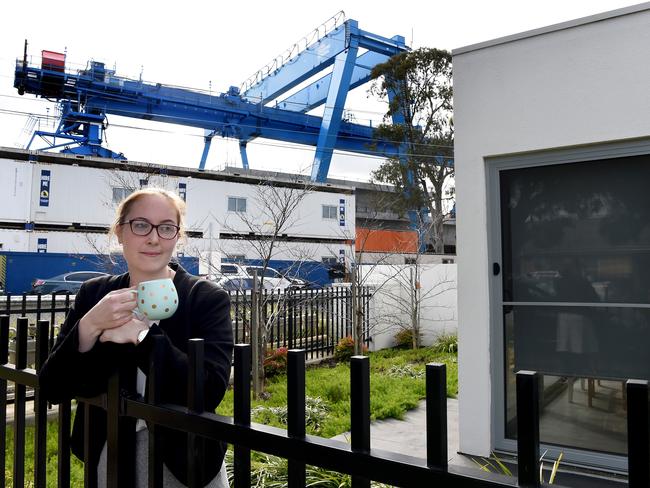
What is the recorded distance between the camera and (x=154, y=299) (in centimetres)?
112

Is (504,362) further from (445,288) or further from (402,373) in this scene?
(445,288)

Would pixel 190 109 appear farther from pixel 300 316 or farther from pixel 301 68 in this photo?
pixel 300 316

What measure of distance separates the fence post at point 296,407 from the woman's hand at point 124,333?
0.40m

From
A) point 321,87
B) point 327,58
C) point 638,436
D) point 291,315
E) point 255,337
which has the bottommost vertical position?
point 255,337

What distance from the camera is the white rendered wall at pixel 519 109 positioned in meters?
3.28

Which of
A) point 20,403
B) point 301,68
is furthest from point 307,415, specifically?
point 301,68

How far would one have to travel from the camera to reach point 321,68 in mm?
26016

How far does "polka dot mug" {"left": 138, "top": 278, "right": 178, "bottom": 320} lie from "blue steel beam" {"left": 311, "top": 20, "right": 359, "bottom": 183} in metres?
24.2

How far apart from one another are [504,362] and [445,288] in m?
6.97

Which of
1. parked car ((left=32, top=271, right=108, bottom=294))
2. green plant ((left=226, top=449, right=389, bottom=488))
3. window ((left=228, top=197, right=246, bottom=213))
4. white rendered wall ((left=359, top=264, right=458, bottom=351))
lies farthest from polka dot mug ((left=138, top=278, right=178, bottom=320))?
window ((left=228, top=197, right=246, bottom=213))

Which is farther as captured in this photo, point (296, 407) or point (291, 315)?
point (291, 315)

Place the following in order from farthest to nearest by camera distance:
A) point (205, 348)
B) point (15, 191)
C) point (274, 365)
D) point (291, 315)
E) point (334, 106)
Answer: point (334, 106), point (15, 191), point (291, 315), point (274, 365), point (205, 348)

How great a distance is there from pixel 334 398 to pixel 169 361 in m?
4.70

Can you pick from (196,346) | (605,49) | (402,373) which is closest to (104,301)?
(196,346)
